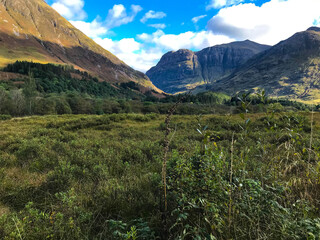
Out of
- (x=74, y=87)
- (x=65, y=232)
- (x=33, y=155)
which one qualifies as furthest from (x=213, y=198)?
(x=74, y=87)

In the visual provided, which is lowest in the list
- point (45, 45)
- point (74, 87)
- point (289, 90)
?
point (289, 90)

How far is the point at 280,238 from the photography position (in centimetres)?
208

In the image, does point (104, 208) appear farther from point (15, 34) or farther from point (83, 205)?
point (15, 34)

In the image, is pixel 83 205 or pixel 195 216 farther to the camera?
pixel 83 205

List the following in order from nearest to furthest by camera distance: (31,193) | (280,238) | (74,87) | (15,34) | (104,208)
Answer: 1. (280,238)
2. (104,208)
3. (31,193)
4. (74,87)
5. (15,34)

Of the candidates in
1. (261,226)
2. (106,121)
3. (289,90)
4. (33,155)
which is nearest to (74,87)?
(106,121)

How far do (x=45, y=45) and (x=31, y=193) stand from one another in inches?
9489

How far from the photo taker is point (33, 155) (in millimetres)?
7590

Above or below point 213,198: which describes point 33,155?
below

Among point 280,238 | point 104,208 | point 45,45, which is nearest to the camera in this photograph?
point 280,238

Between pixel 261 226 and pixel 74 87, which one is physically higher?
pixel 74 87

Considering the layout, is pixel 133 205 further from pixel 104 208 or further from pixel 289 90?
pixel 289 90

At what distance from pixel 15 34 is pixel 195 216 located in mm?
248806

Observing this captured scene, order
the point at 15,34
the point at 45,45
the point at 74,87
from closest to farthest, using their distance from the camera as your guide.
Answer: the point at 74,87, the point at 15,34, the point at 45,45
